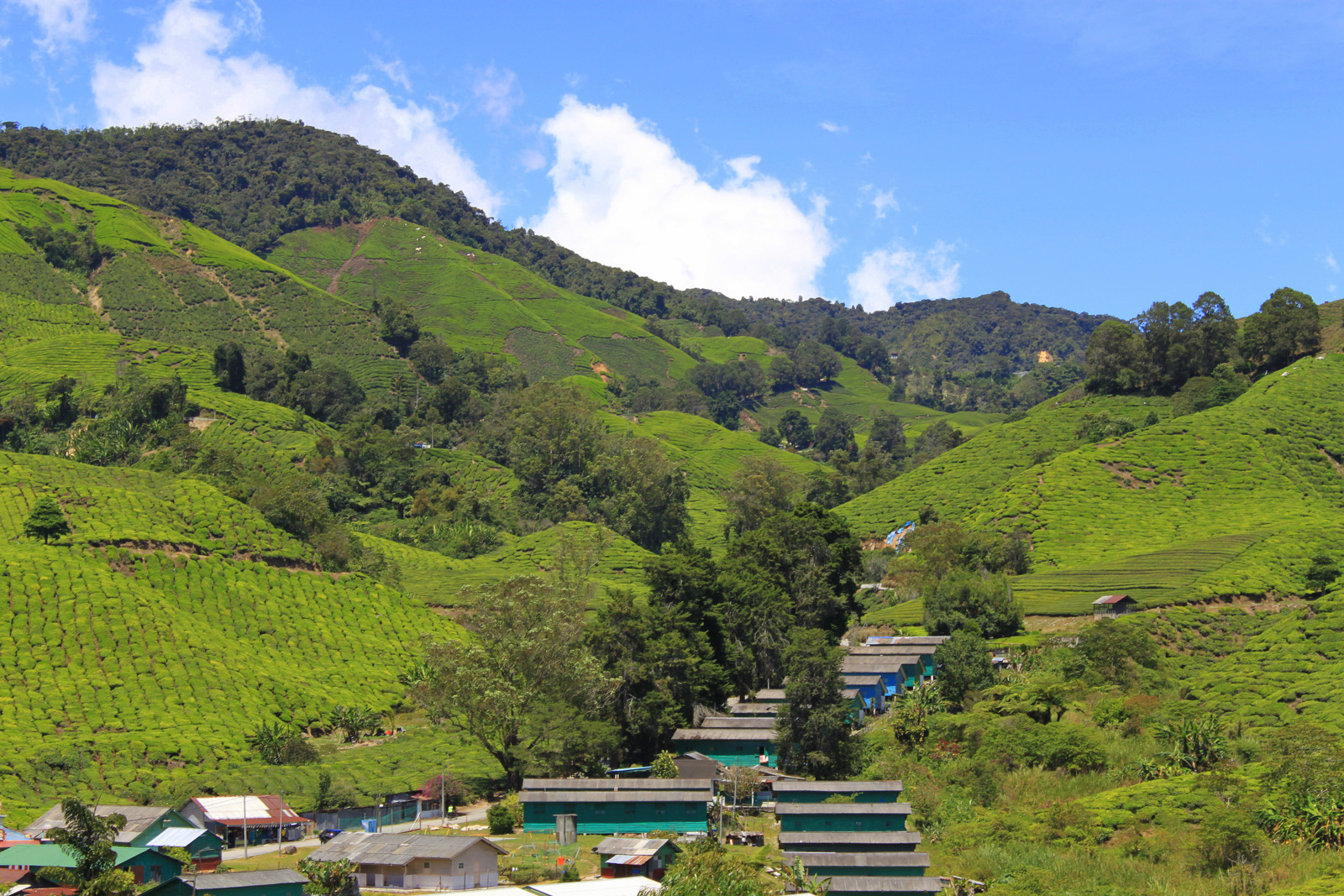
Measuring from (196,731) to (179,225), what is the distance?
145414 millimetres

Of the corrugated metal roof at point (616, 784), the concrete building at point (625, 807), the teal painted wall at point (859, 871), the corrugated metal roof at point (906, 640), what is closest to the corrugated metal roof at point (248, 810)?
the concrete building at point (625, 807)

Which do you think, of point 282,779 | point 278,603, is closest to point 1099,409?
point 278,603

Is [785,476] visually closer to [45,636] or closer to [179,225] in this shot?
[45,636]

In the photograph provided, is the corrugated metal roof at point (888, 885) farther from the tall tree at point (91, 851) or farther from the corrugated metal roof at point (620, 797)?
the tall tree at point (91, 851)

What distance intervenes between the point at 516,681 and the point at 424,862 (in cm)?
1497

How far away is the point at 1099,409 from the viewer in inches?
4446

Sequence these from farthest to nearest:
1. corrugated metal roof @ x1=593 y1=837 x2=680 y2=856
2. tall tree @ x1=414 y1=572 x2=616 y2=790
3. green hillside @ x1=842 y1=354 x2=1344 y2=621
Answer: green hillside @ x1=842 y1=354 x2=1344 y2=621
tall tree @ x1=414 y1=572 x2=616 y2=790
corrugated metal roof @ x1=593 y1=837 x2=680 y2=856

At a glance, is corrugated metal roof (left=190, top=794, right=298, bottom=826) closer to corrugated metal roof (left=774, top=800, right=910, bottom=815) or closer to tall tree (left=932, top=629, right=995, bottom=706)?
corrugated metal roof (left=774, top=800, right=910, bottom=815)

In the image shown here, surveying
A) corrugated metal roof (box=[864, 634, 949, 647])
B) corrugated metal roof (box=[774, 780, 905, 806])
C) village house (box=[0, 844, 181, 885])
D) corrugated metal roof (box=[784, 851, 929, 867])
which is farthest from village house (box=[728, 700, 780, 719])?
village house (box=[0, 844, 181, 885])

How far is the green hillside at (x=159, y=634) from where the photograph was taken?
51.4 meters

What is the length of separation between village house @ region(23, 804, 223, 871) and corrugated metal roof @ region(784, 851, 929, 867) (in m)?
19.7

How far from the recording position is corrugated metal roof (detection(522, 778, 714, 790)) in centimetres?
4491

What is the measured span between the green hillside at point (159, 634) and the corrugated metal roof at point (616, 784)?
42.5ft

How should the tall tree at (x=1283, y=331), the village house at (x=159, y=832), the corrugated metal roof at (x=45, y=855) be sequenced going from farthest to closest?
1. the tall tree at (x=1283, y=331)
2. the village house at (x=159, y=832)
3. the corrugated metal roof at (x=45, y=855)
